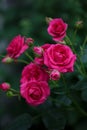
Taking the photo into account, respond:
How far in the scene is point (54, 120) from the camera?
1.27 meters

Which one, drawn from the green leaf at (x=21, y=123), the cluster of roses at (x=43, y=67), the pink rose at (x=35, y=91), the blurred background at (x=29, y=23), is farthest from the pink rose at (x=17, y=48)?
the blurred background at (x=29, y=23)

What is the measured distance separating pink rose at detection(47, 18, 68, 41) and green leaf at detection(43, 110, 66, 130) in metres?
0.25

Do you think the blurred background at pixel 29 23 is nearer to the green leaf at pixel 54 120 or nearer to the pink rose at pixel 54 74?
the green leaf at pixel 54 120

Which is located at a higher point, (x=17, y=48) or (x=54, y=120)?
(x=17, y=48)

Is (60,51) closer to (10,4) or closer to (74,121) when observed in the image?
(74,121)

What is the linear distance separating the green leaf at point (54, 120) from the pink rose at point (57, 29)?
0.83 feet

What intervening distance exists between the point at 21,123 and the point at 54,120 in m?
0.12

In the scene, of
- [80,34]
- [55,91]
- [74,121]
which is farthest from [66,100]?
[80,34]

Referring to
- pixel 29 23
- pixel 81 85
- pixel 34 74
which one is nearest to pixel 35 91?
pixel 34 74

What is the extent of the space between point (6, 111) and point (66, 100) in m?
1.07

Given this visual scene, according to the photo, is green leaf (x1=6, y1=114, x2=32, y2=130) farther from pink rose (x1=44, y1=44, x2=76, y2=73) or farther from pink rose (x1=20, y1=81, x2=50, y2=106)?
pink rose (x1=44, y1=44, x2=76, y2=73)

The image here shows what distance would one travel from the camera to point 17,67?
8.53ft

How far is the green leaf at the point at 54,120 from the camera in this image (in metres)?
1.25

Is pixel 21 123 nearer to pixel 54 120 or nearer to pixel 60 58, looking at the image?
pixel 54 120
